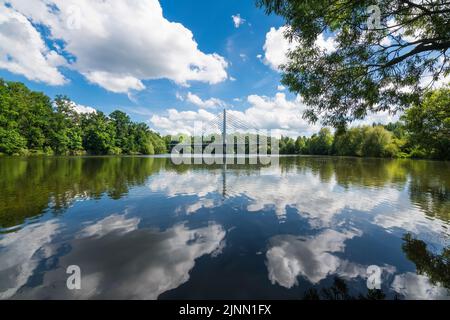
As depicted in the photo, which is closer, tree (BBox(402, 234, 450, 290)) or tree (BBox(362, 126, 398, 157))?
tree (BBox(402, 234, 450, 290))

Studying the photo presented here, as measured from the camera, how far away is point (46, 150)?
47375 millimetres

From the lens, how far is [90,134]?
6188 centimetres

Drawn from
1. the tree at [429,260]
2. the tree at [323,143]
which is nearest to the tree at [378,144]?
the tree at [323,143]

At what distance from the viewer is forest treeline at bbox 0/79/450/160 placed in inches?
1496

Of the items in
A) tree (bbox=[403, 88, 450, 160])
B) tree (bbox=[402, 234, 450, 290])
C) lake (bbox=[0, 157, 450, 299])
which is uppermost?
tree (bbox=[403, 88, 450, 160])

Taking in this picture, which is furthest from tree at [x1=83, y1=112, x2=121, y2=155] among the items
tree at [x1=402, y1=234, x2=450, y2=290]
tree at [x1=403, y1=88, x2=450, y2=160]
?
tree at [x1=402, y1=234, x2=450, y2=290]

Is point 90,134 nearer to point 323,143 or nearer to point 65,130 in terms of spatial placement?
point 65,130

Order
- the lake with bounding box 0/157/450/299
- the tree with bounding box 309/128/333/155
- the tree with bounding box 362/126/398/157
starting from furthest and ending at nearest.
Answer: the tree with bounding box 309/128/333/155 → the tree with bounding box 362/126/398/157 → the lake with bounding box 0/157/450/299

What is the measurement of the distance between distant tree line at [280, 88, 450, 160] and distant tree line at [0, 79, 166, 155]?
5599cm

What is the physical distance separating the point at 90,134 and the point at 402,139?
293ft

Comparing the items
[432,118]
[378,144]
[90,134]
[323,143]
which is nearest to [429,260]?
[432,118]

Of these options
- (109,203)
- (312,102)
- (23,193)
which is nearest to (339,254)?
(312,102)

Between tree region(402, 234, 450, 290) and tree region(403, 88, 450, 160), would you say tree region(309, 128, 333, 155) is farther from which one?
tree region(402, 234, 450, 290)
